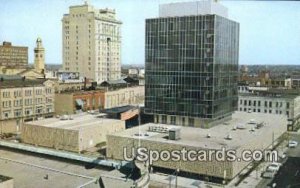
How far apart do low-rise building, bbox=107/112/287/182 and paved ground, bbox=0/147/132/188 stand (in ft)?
38.7

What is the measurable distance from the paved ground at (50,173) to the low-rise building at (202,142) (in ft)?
38.7

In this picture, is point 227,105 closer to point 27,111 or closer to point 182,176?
point 182,176

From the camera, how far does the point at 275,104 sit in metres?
64.0

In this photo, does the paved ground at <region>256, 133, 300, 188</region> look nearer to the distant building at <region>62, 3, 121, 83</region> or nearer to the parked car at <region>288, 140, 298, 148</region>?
the parked car at <region>288, 140, 298, 148</region>

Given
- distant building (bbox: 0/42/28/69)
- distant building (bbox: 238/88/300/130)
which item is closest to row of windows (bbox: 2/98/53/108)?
distant building (bbox: 238/88/300/130)

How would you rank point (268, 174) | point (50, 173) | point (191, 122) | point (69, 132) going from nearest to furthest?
point (50, 173), point (268, 174), point (69, 132), point (191, 122)

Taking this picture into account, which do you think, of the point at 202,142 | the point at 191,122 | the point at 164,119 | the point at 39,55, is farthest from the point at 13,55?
the point at 202,142

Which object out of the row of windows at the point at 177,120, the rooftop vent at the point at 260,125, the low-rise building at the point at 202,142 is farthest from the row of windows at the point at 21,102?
the rooftop vent at the point at 260,125

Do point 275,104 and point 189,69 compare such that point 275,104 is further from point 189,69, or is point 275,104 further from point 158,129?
point 158,129

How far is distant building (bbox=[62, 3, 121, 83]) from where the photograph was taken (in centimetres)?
9762

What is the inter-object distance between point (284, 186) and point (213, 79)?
13972 millimetres

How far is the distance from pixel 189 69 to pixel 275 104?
27482 mm

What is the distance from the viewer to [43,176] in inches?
825

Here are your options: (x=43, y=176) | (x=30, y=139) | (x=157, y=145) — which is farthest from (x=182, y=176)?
(x=30, y=139)
